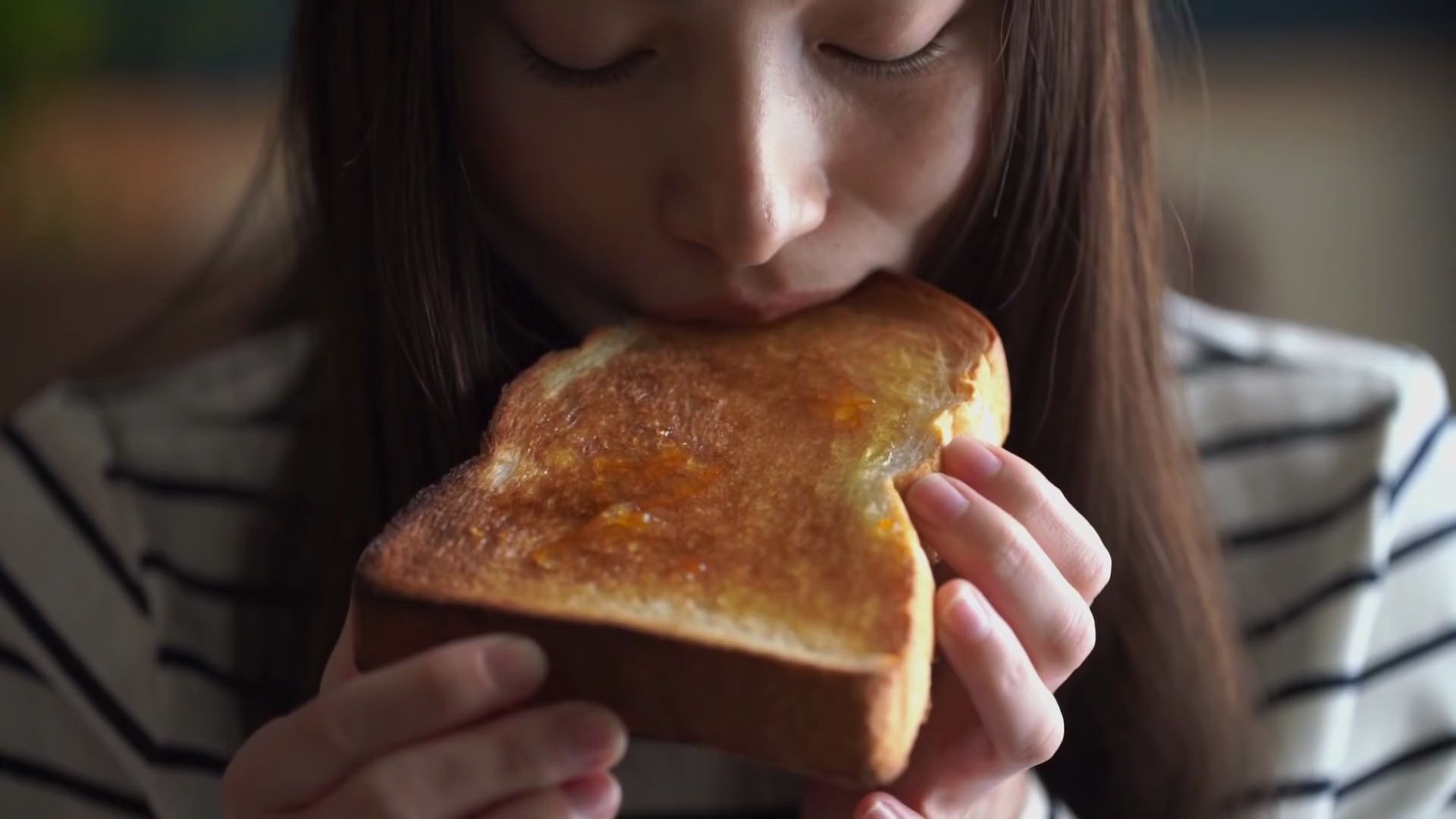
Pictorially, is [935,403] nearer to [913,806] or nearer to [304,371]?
[913,806]

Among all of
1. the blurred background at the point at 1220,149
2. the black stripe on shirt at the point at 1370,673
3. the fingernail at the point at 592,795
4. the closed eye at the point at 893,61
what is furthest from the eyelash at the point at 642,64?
the blurred background at the point at 1220,149

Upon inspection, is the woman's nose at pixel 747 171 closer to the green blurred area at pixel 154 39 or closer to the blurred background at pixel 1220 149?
the blurred background at pixel 1220 149

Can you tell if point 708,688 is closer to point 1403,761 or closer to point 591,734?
point 591,734

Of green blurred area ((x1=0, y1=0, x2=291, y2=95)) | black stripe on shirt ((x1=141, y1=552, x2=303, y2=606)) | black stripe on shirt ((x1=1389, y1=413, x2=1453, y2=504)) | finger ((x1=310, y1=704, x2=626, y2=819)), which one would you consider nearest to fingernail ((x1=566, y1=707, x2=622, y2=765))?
finger ((x1=310, y1=704, x2=626, y2=819))

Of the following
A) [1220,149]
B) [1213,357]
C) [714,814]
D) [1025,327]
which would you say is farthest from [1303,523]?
[1220,149]

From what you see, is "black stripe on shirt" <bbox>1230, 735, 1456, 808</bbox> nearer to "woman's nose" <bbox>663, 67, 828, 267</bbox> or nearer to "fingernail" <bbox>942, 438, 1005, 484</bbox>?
"fingernail" <bbox>942, 438, 1005, 484</bbox>

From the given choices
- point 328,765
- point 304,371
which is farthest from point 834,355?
point 304,371

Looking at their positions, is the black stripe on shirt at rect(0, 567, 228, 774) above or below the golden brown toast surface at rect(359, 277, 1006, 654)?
below
